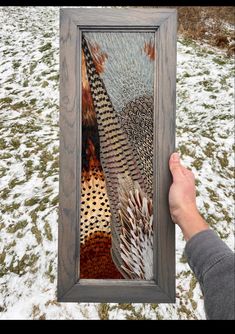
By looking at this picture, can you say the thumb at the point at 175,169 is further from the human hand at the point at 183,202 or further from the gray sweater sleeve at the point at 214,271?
the gray sweater sleeve at the point at 214,271

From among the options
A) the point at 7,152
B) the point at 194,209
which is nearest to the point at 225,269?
the point at 194,209

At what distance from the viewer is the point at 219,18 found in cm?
450

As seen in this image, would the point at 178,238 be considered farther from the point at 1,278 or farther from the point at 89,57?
the point at 89,57

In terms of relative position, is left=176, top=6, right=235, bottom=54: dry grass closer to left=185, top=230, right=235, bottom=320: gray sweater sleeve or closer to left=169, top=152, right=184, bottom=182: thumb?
left=169, top=152, right=184, bottom=182: thumb

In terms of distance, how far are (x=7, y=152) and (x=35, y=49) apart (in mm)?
1418

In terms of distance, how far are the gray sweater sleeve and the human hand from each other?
0.29 feet

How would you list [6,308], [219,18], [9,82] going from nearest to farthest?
[6,308], [9,82], [219,18]

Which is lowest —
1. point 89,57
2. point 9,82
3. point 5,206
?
point 5,206

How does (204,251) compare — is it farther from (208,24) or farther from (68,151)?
(208,24)

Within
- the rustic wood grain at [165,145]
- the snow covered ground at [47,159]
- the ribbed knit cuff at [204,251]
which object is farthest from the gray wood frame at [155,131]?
the snow covered ground at [47,159]

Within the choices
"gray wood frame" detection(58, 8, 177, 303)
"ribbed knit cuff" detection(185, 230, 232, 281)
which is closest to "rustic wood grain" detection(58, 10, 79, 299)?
"gray wood frame" detection(58, 8, 177, 303)

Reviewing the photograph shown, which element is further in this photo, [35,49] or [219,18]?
[219,18]

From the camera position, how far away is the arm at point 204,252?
1.06m

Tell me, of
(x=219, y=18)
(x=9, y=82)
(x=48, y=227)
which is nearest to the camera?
(x=48, y=227)
